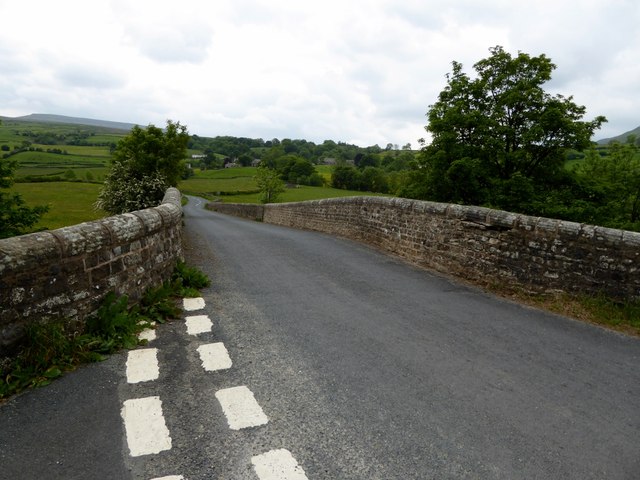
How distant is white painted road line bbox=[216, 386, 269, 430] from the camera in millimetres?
2955

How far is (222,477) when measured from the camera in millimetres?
2418

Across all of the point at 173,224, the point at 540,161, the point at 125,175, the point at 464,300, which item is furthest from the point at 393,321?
the point at 125,175

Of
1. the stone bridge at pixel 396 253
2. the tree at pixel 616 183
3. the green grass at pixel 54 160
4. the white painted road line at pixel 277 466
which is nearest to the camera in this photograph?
the white painted road line at pixel 277 466

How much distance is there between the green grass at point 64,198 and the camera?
35.5 m

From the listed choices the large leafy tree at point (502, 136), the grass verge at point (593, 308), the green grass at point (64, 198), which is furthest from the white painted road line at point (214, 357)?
the green grass at point (64, 198)

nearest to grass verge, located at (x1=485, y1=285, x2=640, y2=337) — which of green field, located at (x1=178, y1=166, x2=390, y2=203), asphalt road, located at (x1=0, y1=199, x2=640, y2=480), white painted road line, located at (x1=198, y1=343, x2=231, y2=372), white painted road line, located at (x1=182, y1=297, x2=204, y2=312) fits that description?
asphalt road, located at (x1=0, y1=199, x2=640, y2=480)

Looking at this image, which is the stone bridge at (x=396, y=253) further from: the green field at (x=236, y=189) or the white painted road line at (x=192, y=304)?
the green field at (x=236, y=189)

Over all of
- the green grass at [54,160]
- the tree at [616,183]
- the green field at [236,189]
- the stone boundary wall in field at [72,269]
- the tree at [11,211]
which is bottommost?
the green field at [236,189]

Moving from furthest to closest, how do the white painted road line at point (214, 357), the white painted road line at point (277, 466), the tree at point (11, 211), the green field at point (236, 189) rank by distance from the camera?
the green field at point (236, 189) < the tree at point (11, 211) < the white painted road line at point (214, 357) < the white painted road line at point (277, 466)

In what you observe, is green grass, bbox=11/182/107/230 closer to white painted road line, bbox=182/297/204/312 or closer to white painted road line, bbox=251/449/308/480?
white painted road line, bbox=182/297/204/312

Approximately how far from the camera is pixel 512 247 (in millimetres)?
6887

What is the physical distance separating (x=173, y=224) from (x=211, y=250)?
3673 millimetres

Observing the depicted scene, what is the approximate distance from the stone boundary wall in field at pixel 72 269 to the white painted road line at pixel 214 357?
4.07 ft

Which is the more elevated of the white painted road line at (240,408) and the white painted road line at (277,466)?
the white painted road line at (277,466)
